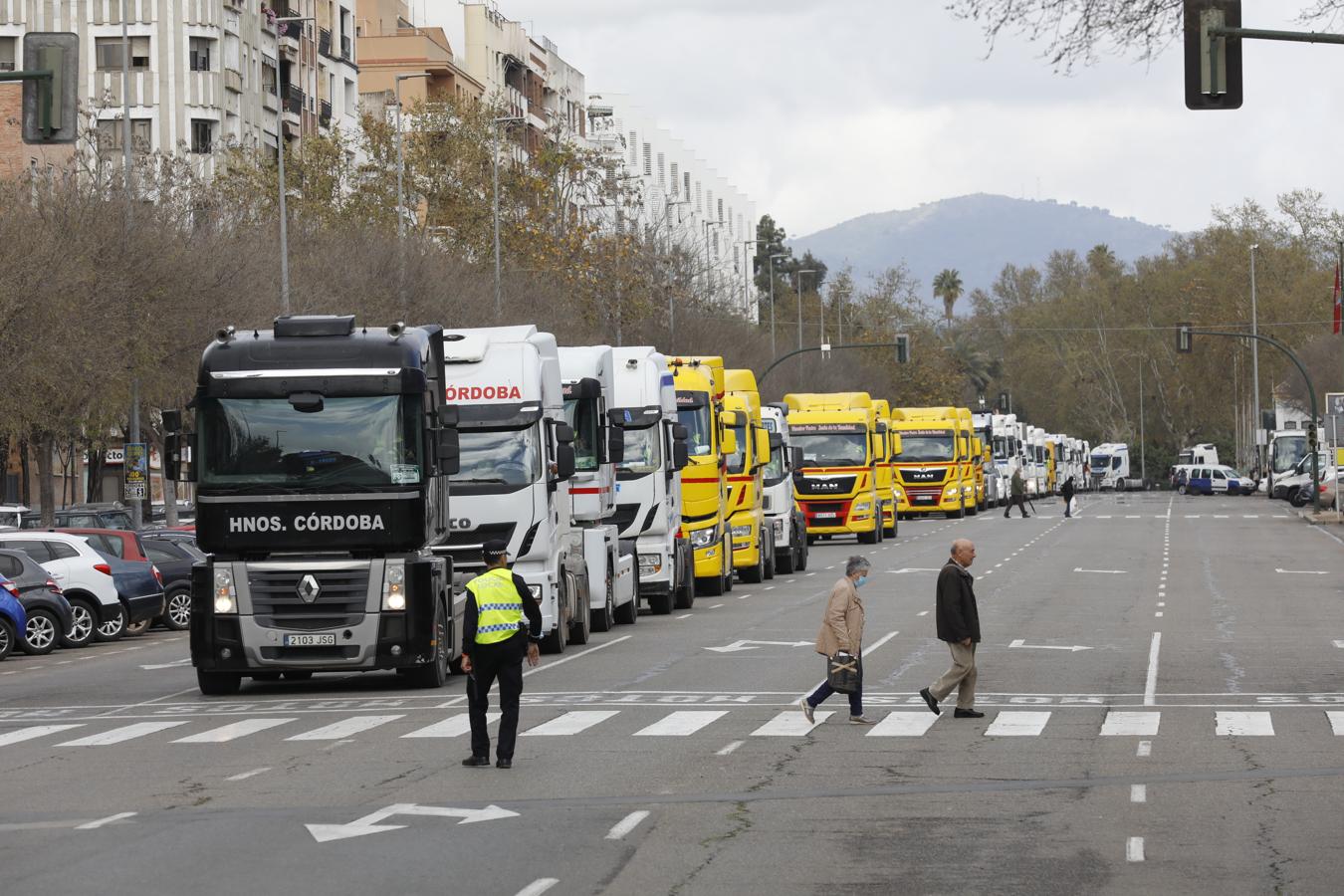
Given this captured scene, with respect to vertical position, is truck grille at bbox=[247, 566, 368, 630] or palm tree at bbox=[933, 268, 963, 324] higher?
palm tree at bbox=[933, 268, 963, 324]

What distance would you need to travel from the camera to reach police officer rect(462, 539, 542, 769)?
15.7 m

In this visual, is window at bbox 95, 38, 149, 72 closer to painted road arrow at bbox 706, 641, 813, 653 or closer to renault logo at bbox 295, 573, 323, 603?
painted road arrow at bbox 706, 641, 813, 653

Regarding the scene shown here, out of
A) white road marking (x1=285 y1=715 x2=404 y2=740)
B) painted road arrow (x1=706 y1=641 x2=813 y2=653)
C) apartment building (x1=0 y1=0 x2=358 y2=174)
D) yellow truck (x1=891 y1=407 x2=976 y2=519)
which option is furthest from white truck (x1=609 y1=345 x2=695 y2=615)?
apartment building (x1=0 y1=0 x2=358 y2=174)

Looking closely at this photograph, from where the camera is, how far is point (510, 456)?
80.9 feet

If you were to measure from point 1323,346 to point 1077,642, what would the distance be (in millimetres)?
87756

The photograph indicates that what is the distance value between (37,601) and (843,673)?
1486 centimetres

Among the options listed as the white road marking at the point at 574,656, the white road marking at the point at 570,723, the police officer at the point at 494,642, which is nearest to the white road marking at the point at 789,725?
the white road marking at the point at 570,723

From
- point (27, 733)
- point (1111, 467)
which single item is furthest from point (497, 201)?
point (1111, 467)

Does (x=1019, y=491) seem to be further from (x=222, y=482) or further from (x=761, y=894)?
(x=761, y=894)

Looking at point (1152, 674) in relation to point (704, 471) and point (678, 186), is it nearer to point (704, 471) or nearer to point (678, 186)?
point (704, 471)

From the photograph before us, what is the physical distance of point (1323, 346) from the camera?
364 ft

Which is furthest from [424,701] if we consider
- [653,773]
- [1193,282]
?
[1193,282]

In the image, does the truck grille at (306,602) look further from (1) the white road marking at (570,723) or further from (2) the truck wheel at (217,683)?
(1) the white road marking at (570,723)

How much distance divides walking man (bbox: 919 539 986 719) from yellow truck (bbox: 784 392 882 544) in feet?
125
